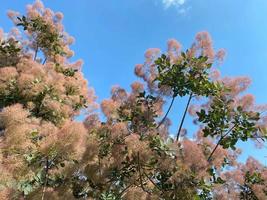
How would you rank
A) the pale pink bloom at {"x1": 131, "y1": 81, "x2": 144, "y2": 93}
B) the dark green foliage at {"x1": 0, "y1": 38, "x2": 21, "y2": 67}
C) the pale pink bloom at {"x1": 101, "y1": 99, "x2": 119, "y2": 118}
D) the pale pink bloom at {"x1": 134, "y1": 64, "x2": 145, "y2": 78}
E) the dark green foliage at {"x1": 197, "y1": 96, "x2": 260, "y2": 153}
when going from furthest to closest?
the dark green foliage at {"x1": 0, "y1": 38, "x2": 21, "y2": 67} < the pale pink bloom at {"x1": 134, "y1": 64, "x2": 145, "y2": 78} < the pale pink bloom at {"x1": 131, "y1": 81, "x2": 144, "y2": 93} < the pale pink bloom at {"x1": 101, "y1": 99, "x2": 119, "y2": 118} < the dark green foliage at {"x1": 197, "y1": 96, "x2": 260, "y2": 153}

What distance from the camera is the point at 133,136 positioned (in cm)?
557

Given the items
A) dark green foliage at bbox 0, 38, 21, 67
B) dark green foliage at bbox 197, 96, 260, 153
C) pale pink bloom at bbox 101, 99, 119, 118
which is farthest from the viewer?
dark green foliage at bbox 0, 38, 21, 67

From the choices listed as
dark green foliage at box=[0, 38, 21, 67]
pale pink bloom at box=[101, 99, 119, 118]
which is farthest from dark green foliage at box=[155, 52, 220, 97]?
dark green foliage at box=[0, 38, 21, 67]

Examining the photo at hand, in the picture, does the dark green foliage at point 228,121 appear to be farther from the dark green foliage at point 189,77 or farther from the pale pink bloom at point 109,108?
the pale pink bloom at point 109,108

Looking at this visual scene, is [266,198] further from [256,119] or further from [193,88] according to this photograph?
[193,88]

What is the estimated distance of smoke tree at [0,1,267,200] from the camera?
15.8 ft

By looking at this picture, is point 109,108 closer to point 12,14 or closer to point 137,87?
point 137,87

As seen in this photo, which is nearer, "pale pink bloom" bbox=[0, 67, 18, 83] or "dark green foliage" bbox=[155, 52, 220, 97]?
"dark green foliage" bbox=[155, 52, 220, 97]

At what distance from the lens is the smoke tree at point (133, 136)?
15.8ft

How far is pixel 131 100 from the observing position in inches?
273

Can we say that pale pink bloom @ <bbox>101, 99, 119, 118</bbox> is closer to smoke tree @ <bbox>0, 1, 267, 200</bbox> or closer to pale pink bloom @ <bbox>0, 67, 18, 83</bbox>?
smoke tree @ <bbox>0, 1, 267, 200</bbox>

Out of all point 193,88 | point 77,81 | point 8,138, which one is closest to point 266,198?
point 193,88

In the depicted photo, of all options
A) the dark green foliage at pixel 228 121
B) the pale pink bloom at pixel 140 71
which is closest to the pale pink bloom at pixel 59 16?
the pale pink bloom at pixel 140 71

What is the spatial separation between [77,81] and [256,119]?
3903mm
